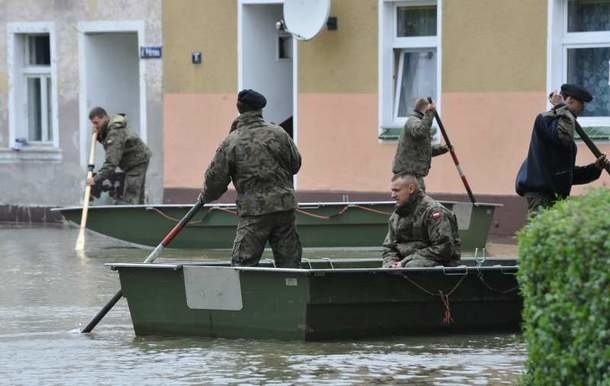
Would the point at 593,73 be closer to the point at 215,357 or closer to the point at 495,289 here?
the point at 495,289

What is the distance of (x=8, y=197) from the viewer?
2516 cm

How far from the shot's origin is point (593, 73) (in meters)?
19.7

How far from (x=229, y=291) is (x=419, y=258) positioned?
1373 mm

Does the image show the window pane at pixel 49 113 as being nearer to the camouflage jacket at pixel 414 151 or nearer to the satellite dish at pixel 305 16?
the satellite dish at pixel 305 16

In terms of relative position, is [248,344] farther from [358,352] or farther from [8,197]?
[8,197]

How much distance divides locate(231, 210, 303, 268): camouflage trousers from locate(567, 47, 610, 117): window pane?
831 centimetres

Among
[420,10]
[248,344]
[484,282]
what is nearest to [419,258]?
[484,282]

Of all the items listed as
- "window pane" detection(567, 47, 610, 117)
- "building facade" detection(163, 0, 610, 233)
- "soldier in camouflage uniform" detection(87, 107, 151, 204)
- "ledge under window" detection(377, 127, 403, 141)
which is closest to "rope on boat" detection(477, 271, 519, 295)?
"building facade" detection(163, 0, 610, 233)

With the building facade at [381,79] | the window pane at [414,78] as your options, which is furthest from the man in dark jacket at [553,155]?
the window pane at [414,78]

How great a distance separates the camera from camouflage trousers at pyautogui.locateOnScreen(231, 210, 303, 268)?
1199 cm

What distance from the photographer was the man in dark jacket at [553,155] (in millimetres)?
12836

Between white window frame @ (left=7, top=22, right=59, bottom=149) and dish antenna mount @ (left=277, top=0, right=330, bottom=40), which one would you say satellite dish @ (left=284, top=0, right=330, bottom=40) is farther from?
white window frame @ (left=7, top=22, right=59, bottom=149)

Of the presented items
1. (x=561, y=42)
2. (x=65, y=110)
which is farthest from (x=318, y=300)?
(x=65, y=110)

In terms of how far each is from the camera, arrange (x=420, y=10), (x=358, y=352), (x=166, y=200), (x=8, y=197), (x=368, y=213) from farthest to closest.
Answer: (x=8, y=197), (x=166, y=200), (x=420, y=10), (x=368, y=213), (x=358, y=352)
